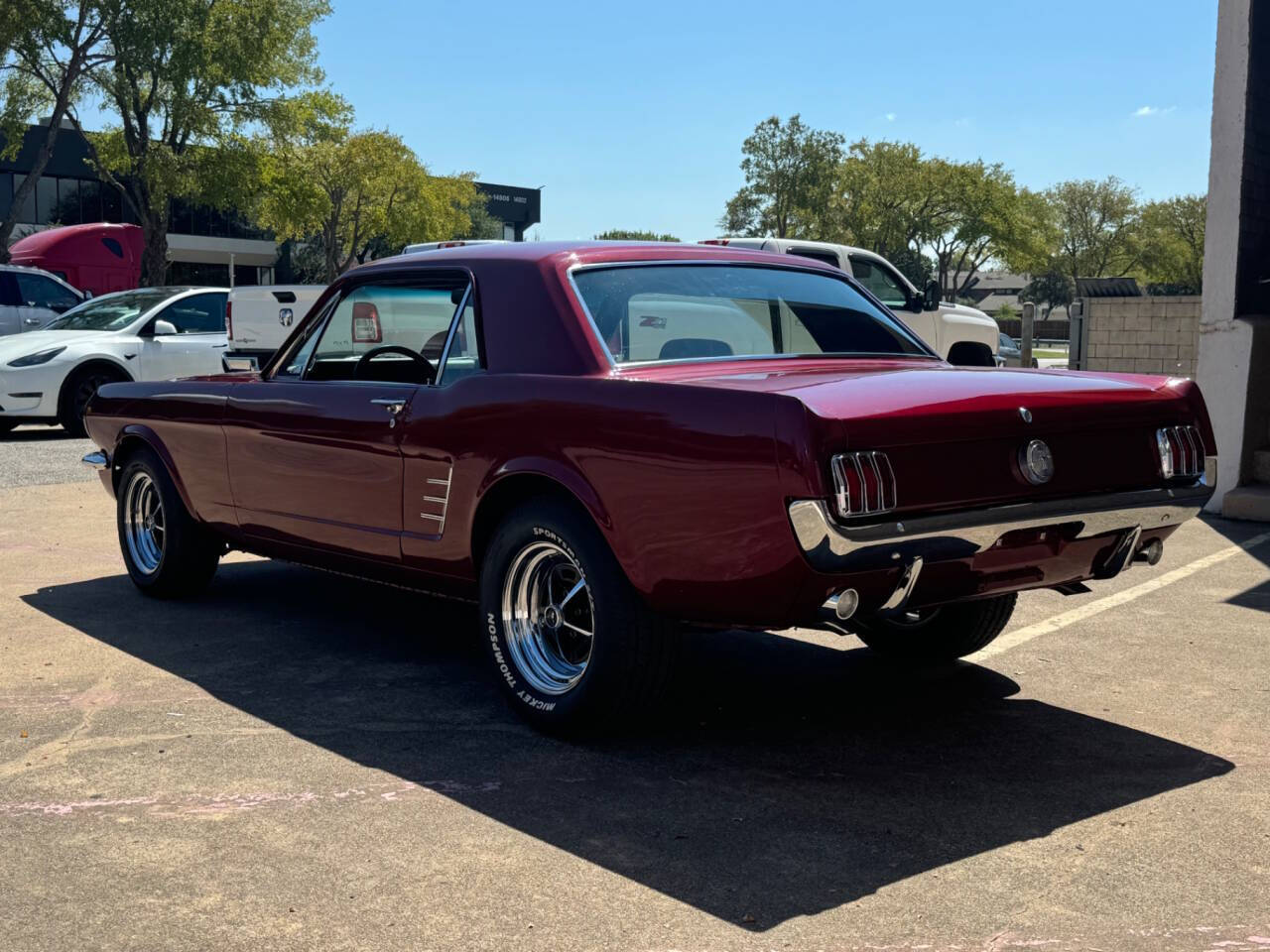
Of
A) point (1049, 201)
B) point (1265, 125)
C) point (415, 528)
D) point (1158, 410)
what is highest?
point (1049, 201)

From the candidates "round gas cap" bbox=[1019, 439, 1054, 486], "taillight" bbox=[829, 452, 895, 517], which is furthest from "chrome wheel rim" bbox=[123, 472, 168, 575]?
"round gas cap" bbox=[1019, 439, 1054, 486]

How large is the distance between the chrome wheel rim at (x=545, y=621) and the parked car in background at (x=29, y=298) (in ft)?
50.4

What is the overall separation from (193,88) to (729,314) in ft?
107

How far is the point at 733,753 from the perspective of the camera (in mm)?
4445

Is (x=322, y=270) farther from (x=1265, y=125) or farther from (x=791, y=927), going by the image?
(x=791, y=927)

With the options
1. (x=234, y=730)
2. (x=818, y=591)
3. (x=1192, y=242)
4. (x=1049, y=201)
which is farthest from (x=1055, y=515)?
(x=1049, y=201)

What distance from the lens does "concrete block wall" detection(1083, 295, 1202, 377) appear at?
17016mm

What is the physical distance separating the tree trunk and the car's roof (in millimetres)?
32860

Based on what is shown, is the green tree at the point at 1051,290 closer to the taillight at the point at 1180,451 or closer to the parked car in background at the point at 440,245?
the parked car in background at the point at 440,245

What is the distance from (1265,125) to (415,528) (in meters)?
8.51

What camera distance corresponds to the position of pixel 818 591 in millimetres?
3848

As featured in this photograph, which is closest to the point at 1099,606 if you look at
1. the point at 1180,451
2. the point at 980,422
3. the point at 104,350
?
the point at 1180,451

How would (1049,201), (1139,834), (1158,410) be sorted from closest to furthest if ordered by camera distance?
(1139,834) → (1158,410) → (1049,201)

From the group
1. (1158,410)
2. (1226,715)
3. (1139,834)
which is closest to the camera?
(1139,834)
